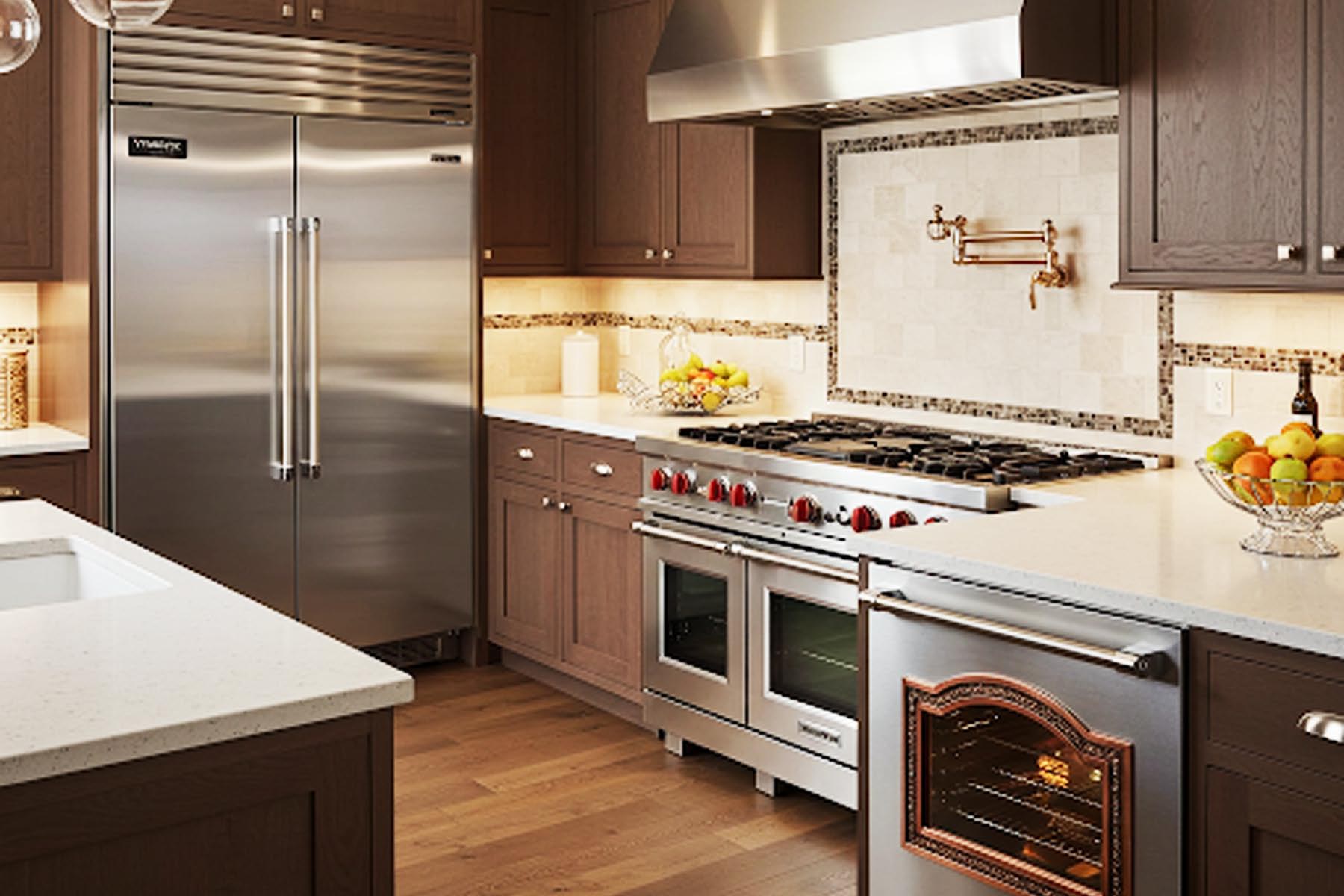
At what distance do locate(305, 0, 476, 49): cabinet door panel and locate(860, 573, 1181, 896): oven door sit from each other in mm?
2817

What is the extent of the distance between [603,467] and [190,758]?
2.89 metres

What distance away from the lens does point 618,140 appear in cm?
516

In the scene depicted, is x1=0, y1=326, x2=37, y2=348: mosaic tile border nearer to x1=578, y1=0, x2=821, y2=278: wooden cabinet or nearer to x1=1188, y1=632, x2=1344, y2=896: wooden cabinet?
x1=578, y1=0, x2=821, y2=278: wooden cabinet

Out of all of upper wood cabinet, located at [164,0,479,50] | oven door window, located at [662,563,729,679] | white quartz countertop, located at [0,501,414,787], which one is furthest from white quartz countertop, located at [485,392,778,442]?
white quartz countertop, located at [0,501,414,787]

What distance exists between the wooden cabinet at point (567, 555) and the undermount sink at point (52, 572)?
1.98 metres

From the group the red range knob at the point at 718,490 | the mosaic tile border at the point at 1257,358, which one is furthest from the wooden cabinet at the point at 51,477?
the mosaic tile border at the point at 1257,358

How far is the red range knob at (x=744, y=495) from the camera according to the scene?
12.8 feet

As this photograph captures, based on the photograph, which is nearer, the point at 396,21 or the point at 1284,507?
the point at 1284,507

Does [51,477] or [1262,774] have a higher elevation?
[51,477]

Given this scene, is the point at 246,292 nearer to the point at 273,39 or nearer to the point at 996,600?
the point at 273,39

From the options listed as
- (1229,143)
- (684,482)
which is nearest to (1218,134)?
(1229,143)

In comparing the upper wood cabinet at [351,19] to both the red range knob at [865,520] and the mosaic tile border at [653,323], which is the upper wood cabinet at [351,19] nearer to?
the mosaic tile border at [653,323]

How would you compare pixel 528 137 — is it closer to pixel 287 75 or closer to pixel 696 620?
pixel 287 75

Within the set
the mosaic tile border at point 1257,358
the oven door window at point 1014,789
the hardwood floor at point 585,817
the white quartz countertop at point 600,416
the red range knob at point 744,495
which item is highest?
the mosaic tile border at point 1257,358
